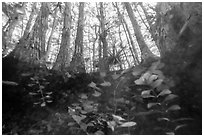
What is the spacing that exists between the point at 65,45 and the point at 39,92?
54cm

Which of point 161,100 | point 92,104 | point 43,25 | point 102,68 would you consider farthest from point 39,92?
point 161,100

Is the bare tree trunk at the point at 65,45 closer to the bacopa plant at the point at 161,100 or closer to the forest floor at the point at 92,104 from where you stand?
the forest floor at the point at 92,104

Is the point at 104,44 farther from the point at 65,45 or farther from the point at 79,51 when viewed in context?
the point at 65,45

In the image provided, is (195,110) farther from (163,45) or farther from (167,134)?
(163,45)

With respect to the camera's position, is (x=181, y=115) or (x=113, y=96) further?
(x=113, y=96)

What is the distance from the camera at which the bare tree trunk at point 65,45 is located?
1.77 meters

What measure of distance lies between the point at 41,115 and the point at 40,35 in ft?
2.55

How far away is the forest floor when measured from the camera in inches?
55.3

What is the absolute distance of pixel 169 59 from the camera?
Result: 61.7 inches

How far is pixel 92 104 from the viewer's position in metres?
1.55

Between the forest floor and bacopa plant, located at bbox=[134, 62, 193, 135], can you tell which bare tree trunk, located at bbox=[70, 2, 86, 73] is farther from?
bacopa plant, located at bbox=[134, 62, 193, 135]

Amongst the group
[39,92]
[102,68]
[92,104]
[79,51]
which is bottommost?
[92,104]

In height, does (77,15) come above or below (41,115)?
above

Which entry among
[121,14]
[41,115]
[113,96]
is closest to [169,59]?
[113,96]
